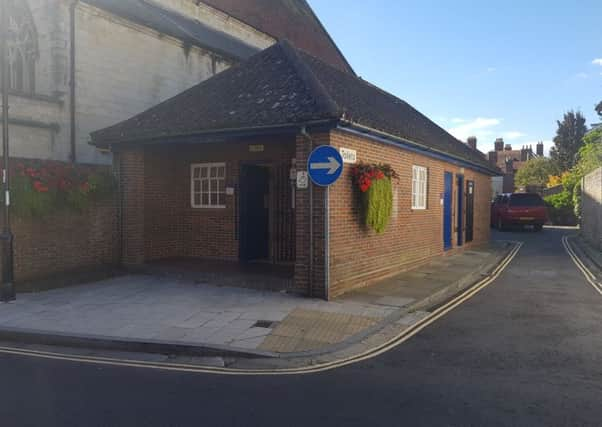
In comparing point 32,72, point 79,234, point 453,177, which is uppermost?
point 32,72

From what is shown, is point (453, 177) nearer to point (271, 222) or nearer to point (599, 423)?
point (271, 222)

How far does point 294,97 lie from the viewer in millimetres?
9062

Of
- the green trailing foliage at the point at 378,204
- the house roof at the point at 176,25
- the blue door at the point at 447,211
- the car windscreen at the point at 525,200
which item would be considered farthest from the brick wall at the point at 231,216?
the car windscreen at the point at 525,200

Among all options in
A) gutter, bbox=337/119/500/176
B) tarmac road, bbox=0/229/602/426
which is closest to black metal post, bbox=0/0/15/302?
tarmac road, bbox=0/229/602/426

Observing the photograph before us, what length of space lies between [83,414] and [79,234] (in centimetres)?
744

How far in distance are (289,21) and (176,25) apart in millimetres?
10533

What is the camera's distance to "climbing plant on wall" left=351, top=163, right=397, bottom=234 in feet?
29.8

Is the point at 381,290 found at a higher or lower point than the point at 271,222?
lower

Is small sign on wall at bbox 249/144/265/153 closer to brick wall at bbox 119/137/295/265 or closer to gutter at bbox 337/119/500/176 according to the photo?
brick wall at bbox 119/137/295/265

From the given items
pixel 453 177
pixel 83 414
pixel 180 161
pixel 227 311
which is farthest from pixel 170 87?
pixel 83 414

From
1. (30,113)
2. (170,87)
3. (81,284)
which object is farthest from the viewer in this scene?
(170,87)

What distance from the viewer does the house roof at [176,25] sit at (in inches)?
593

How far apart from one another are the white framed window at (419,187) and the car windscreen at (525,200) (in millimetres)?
15374

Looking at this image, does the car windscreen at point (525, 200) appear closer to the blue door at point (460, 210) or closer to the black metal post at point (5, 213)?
the blue door at point (460, 210)
